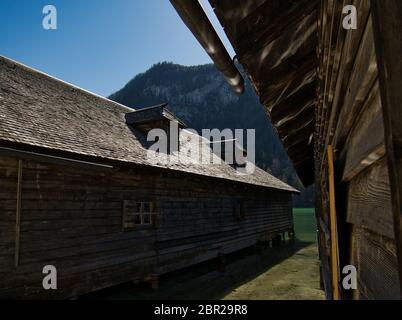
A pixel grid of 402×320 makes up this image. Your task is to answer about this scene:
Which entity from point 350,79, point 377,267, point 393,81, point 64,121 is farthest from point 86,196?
point 393,81

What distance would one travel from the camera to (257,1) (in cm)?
168

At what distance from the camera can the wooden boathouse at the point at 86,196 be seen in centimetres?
660

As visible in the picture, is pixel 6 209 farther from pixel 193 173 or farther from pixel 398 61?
pixel 398 61

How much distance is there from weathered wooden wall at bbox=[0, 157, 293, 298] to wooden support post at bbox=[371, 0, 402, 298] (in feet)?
23.9

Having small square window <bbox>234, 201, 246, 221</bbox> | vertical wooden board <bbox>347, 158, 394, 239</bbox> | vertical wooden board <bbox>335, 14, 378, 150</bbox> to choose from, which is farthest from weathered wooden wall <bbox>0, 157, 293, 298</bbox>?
vertical wooden board <bbox>335, 14, 378, 150</bbox>

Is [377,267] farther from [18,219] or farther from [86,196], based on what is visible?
[86,196]

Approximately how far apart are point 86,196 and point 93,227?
854 mm

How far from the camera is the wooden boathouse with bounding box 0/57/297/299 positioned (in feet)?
21.7

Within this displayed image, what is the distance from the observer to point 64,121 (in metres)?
9.09

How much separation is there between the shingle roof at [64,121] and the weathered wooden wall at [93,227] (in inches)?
20.7

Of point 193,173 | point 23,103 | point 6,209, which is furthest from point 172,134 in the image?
point 6,209

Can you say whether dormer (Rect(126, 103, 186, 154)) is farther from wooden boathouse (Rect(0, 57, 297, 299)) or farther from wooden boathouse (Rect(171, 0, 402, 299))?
wooden boathouse (Rect(171, 0, 402, 299))

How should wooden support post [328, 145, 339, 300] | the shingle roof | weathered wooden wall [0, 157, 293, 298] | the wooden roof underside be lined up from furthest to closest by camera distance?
the shingle roof, weathered wooden wall [0, 157, 293, 298], wooden support post [328, 145, 339, 300], the wooden roof underside

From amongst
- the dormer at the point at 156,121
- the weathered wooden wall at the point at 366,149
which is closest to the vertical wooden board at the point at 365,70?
the weathered wooden wall at the point at 366,149
